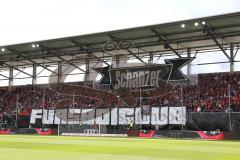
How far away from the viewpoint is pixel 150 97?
4362cm

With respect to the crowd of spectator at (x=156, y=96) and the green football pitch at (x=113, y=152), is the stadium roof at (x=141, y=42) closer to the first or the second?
the crowd of spectator at (x=156, y=96)

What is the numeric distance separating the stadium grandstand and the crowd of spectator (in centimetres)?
10

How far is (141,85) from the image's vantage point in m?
43.3

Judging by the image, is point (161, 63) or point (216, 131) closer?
point (216, 131)

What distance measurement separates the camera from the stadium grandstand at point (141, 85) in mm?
36562

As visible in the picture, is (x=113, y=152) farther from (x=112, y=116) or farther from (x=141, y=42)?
(x=141, y=42)

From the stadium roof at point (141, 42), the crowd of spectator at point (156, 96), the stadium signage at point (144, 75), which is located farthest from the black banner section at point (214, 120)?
the stadium roof at point (141, 42)

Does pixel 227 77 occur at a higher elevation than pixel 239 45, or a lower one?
lower

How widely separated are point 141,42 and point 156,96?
6.00m

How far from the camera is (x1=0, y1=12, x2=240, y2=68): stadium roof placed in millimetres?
36781

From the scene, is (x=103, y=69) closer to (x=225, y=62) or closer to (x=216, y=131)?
(x=225, y=62)

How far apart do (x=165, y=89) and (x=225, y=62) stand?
7.52 metres

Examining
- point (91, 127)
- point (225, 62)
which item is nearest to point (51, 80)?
point (91, 127)

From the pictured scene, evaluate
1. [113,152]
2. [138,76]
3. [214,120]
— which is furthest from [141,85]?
[113,152]
